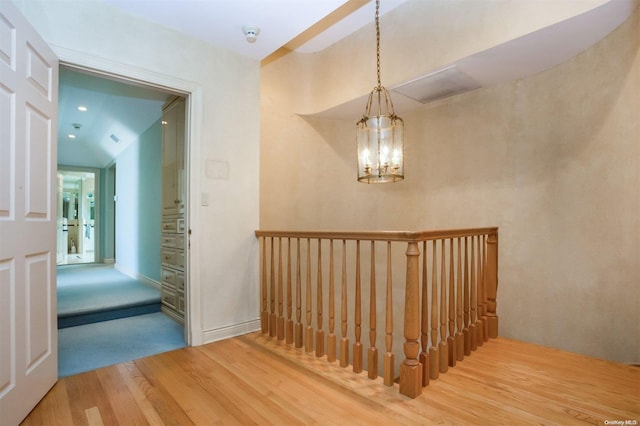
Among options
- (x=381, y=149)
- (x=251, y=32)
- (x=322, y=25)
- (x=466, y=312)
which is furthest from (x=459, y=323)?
(x=322, y=25)

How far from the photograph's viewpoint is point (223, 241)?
2812 mm

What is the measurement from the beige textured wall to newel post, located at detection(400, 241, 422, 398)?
1609 mm

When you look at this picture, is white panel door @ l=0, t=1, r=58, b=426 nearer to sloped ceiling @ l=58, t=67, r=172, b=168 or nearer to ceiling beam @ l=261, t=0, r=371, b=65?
sloped ceiling @ l=58, t=67, r=172, b=168

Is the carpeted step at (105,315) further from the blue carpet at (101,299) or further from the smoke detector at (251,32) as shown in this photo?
the smoke detector at (251,32)

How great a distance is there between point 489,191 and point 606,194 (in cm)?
85

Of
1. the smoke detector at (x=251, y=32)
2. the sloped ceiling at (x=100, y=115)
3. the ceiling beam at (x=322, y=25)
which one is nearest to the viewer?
the smoke detector at (x=251, y=32)

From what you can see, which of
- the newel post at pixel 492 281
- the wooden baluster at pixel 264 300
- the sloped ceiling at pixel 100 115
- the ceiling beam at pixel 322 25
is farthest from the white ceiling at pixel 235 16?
the newel post at pixel 492 281

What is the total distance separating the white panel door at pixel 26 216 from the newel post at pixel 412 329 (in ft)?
6.22

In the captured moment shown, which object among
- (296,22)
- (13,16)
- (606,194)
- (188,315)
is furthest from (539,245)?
(13,16)

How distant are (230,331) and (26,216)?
65.9 inches

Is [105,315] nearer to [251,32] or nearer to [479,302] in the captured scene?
[251,32]

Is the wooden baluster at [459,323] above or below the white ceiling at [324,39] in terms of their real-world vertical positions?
below

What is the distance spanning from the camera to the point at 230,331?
282 cm

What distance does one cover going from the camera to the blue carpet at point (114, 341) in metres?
2.33
